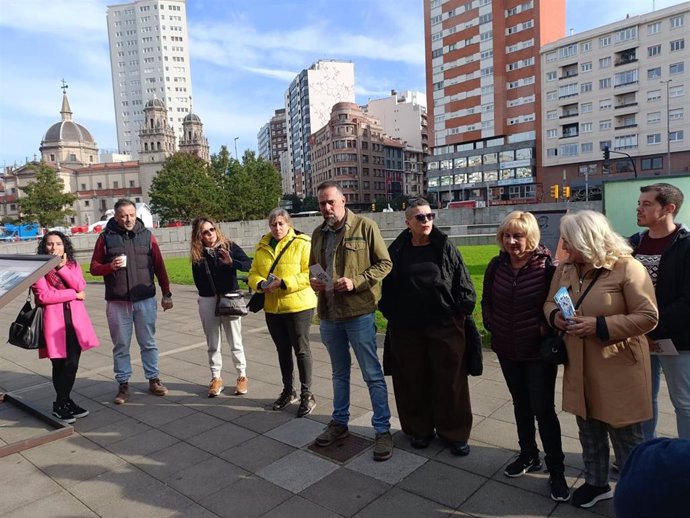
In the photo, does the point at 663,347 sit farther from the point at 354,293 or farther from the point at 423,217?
the point at 354,293

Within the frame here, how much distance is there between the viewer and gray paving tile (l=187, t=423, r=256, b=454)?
14.1ft

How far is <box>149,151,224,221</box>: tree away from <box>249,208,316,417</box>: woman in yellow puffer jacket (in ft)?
151

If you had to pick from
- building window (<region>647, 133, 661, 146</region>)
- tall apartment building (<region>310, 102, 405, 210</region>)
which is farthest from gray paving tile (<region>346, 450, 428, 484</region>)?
tall apartment building (<region>310, 102, 405, 210</region>)

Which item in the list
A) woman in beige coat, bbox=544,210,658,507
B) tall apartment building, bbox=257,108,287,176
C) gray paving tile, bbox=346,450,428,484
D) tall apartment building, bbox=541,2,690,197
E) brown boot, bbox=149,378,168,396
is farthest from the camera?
tall apartment building, bbox=257,108,287,176

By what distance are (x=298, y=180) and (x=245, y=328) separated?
469 ft

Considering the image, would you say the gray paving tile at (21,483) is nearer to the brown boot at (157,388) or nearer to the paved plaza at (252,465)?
the paved plaza at (252,465)

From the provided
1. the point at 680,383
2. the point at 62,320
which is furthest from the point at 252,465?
the point at 680,383

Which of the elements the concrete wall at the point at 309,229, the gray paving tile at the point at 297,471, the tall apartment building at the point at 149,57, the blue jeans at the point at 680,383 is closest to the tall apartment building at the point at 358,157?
the tall apartment building at the point at 149,57

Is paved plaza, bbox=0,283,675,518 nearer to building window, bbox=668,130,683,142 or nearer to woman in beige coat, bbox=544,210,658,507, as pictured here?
woman in beige coat, bbox=544,210,658,507

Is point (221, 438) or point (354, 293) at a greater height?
point (354, 293)

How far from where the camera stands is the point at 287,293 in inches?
192

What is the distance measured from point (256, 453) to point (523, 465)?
80.9 inches

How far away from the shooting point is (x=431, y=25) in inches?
3059

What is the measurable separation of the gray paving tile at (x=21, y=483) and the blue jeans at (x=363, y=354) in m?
2.23
